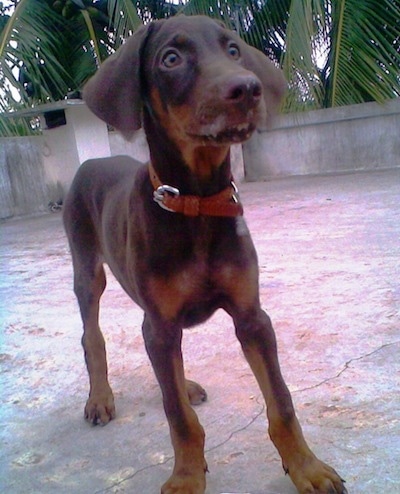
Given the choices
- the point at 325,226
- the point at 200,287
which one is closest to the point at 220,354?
the point at 200,287

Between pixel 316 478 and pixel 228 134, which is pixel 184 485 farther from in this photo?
pixel 228 134

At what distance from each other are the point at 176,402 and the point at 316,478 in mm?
507

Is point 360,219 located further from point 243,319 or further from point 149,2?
point 149,2

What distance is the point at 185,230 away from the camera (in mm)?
1859

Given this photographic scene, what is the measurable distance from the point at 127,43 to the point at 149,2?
1055 cm

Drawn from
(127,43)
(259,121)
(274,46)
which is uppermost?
(274,46)

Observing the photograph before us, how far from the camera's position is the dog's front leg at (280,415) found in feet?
5.68

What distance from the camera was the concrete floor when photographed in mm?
1906

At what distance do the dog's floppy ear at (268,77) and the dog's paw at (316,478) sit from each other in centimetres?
119

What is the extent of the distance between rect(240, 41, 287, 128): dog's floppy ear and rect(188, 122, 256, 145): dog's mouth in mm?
347

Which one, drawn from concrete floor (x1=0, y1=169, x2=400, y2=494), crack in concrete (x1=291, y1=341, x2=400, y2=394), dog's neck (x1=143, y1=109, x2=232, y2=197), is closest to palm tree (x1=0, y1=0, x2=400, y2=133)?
concrete floor (x1=0, y1=169, x2=400, y2=494)

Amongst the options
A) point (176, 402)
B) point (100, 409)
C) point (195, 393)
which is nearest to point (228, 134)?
point (176, 402)

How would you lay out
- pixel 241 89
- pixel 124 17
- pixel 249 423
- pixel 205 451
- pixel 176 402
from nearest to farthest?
pixel 241 89
pixel 176 402
pixel 205 451
pixel 249 423
pixel 124 17

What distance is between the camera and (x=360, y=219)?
5832mm
